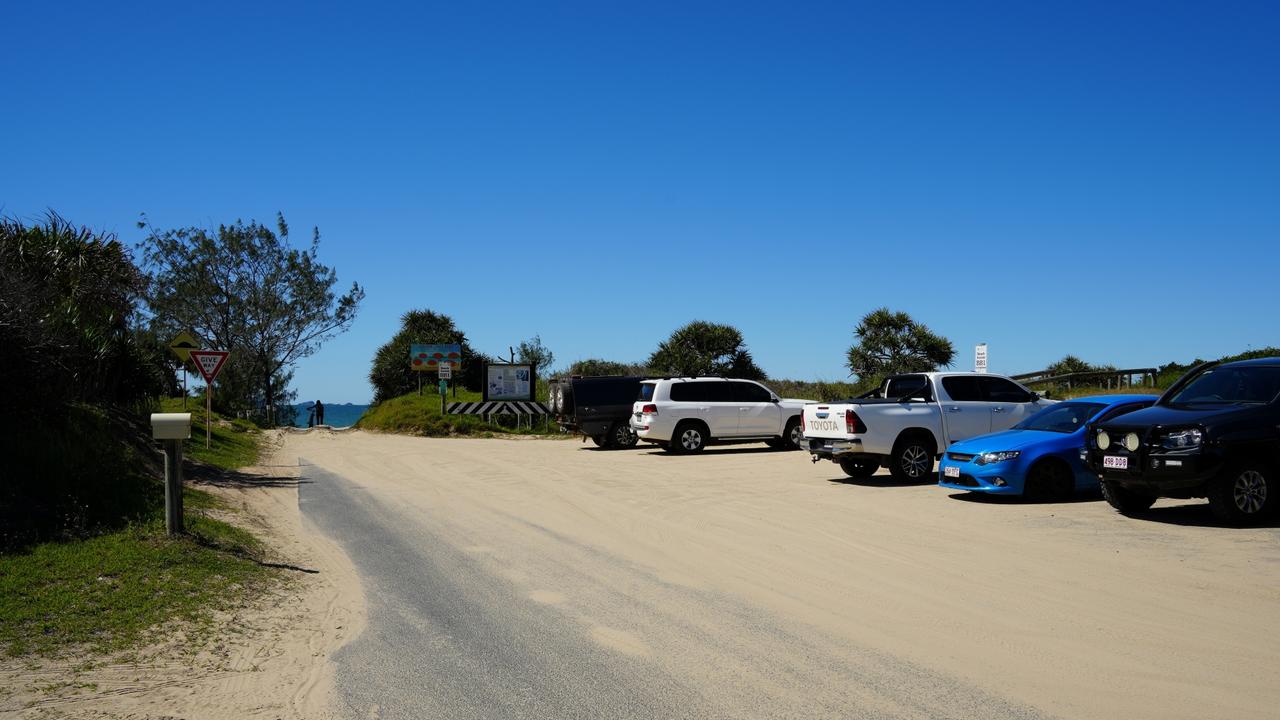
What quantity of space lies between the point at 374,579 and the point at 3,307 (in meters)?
5.39

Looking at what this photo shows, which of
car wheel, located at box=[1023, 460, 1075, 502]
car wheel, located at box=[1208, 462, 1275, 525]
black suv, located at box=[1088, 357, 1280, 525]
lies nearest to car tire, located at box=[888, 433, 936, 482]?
car wheel, located at box=[1023, 460, 1075, 502]

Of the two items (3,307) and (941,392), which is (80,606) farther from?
(941,392)

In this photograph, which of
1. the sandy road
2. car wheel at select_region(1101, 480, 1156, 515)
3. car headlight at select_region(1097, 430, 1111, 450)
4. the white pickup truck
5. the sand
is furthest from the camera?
the white pickup truck

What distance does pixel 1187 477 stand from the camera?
10.9m

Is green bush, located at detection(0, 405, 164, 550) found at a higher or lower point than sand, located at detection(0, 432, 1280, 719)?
higher

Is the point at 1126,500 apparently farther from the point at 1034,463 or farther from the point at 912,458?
the point at 912,458

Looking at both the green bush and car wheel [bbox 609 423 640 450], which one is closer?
the green bush

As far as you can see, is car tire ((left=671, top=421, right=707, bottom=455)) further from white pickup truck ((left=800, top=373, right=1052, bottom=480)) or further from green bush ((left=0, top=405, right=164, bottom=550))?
green bush ((left=0, top=405, right=164, bottom=550))

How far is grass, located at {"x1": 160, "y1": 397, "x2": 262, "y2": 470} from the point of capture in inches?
780

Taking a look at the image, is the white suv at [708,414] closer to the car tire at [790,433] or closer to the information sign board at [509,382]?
the car tire at [790,433]

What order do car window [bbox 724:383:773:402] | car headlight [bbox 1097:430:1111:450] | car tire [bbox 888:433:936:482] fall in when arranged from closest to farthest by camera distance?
car headlight [bbox 1097:430:1111:450] → car tire [bbox 888:433:936:482] → car window [bbox 724:383:773:402]

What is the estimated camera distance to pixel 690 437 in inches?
971

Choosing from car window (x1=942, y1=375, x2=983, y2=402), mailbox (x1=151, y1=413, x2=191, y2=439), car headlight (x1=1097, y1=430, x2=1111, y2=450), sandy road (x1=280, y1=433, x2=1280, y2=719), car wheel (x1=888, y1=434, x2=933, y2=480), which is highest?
car window (x1=942, y1=375, x2=983, y2=402)

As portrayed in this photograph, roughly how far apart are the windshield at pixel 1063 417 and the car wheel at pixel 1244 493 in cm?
328
